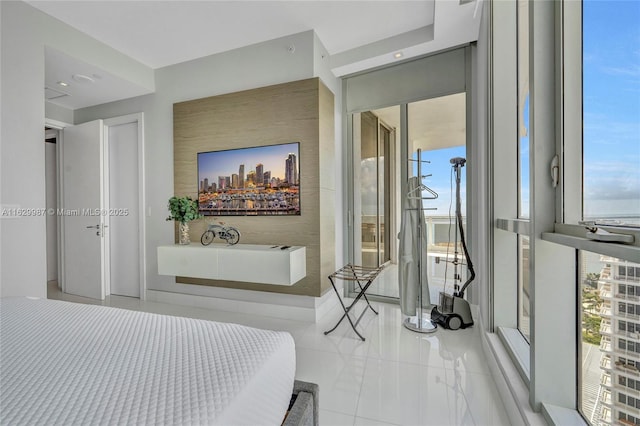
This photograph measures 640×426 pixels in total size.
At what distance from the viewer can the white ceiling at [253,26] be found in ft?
8.11

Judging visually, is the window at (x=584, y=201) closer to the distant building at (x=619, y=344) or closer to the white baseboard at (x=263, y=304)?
the distant building at (x=619, y=344)

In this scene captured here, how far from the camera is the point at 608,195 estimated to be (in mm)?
959

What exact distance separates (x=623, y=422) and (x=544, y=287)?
476mm

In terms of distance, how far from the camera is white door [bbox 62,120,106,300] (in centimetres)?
360

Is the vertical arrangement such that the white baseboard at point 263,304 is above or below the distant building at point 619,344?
below

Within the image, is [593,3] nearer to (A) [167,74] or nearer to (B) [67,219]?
(A) [167,74]

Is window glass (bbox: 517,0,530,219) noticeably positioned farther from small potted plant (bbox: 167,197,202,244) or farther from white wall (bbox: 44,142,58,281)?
white wall (bbox: 44,142,58,281)

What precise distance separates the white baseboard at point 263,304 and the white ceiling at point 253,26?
260 centimetres

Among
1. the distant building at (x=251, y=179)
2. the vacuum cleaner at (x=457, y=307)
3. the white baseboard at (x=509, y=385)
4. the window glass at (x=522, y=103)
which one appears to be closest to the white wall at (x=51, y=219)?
the distant building at (x=251, y=179)

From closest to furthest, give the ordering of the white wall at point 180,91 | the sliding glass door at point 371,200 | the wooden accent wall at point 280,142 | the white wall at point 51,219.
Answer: the wooden accent wall at point 280,142, the white wall at point 180,91, the sliding glass door at point 371,200, the white wall at point 51,219

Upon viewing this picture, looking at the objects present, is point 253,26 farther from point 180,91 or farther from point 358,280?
point 358,280

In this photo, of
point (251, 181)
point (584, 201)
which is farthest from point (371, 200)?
point (584, 201)

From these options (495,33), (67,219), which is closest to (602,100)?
(495,33)

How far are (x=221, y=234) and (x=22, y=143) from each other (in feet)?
5.79
